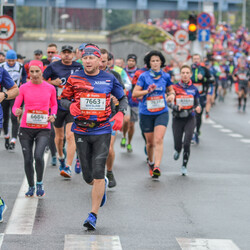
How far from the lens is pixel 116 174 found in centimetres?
1227

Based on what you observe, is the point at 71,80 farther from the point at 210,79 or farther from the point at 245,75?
the point at 245,75

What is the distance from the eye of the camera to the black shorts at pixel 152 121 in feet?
39.6

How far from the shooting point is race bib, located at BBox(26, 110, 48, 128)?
10.0 metres

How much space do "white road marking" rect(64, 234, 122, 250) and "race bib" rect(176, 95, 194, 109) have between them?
5.41 m

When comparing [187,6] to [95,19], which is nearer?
[187,6]

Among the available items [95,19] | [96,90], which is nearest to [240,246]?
[96,90]

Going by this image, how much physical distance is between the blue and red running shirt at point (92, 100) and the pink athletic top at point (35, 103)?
174cm

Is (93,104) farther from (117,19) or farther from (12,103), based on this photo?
(117,19)

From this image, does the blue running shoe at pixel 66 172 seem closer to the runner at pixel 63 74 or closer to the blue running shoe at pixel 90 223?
the runner at pixel 63 74

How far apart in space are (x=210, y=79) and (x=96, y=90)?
32.2ft

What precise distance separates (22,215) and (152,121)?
4.02 metres

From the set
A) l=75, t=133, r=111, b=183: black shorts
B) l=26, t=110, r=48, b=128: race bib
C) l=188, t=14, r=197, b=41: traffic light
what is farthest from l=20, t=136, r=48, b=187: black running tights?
l=188, t=14, r=197, b=41: traffic light

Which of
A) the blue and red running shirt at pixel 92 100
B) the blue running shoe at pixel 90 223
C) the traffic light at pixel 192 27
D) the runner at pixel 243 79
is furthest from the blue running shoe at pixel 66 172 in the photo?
the runner at pixel 243 79

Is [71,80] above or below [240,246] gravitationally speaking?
above
